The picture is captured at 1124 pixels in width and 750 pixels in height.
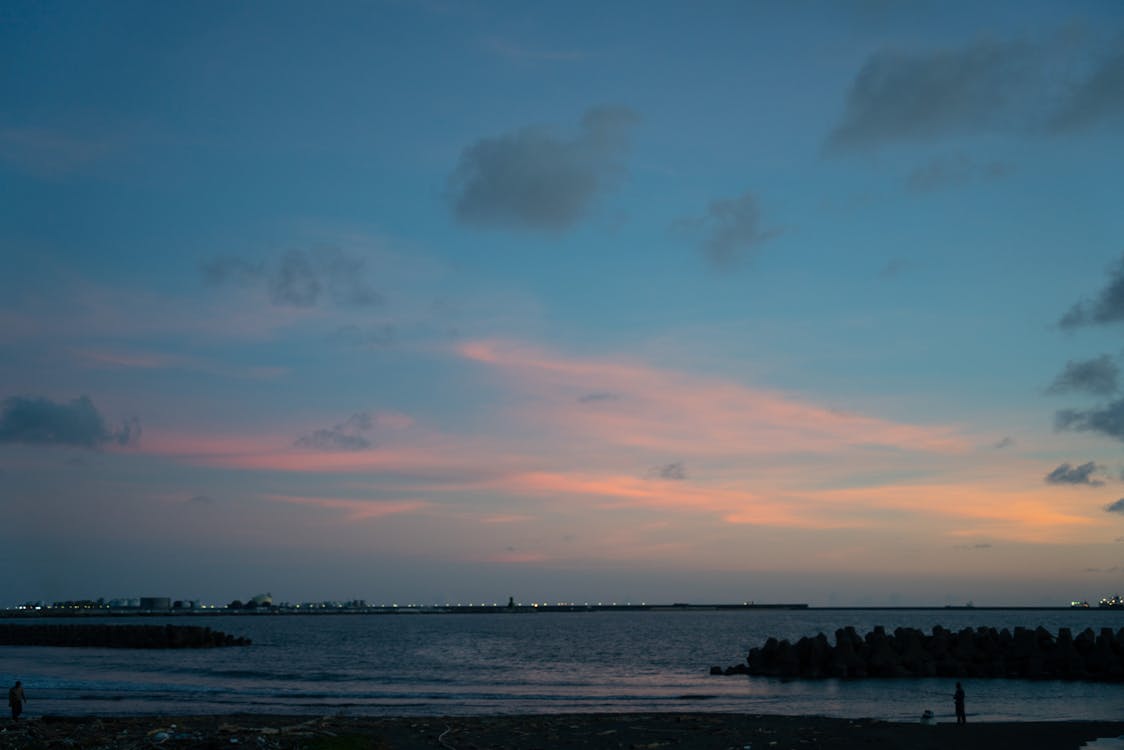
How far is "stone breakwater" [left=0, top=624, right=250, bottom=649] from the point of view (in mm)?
101750

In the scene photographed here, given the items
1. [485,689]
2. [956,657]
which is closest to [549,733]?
[485,689]

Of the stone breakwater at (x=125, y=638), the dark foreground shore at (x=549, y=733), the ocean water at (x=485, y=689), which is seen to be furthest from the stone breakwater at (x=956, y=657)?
the stone breakwater at (x=125, y=638)

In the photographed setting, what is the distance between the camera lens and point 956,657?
57.0 meters

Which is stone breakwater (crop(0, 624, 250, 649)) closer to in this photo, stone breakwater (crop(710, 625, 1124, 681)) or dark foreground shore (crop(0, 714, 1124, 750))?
stone breakwater (crop(710, 625, 1124, 681))

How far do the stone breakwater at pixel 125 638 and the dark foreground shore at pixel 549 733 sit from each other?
75.0 m

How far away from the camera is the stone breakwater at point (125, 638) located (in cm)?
10175

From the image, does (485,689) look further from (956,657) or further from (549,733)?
(956,657)

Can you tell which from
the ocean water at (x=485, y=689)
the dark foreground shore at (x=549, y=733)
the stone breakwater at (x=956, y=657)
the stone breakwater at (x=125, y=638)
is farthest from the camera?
the stone breakwater at (x=125, y=638)

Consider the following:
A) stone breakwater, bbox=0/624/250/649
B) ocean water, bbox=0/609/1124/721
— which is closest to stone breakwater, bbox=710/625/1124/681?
ocean water, bbox=0/609/1124/721

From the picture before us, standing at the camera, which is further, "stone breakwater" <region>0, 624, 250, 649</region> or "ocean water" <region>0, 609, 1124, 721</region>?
"stone breakwater" <region>0, 624, 250, 649</region>

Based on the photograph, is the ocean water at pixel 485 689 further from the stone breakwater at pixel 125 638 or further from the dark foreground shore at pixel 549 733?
the stone breakwater at pixel 125 638

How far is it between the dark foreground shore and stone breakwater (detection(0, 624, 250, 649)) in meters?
75.0

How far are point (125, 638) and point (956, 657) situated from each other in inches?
3462

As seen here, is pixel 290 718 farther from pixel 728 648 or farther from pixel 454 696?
pixel 728 648
